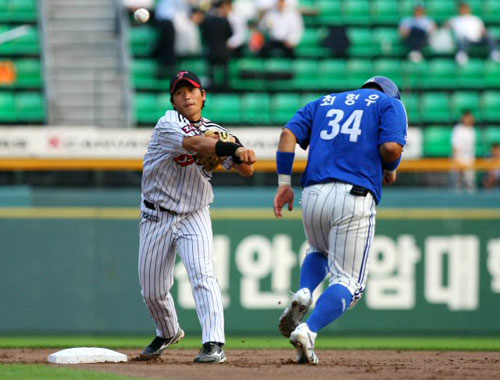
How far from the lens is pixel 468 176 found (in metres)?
10.1

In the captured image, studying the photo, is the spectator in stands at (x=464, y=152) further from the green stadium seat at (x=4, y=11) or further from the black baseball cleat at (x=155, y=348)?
the green stadium seat at (x=4, y=11)

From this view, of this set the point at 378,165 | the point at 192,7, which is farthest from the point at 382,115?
the point at 192,7

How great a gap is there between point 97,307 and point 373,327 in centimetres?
276

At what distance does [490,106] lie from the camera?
1283 centimetres

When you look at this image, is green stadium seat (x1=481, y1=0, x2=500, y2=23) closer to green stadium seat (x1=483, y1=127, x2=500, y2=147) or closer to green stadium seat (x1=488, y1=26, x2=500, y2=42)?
green stadium seat (x1=488, y1=26, x2=500, y2=42)

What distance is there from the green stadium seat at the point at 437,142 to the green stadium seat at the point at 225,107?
2.27 metres

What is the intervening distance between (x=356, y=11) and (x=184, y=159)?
8.89m

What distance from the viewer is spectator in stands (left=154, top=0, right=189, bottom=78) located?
498 inches

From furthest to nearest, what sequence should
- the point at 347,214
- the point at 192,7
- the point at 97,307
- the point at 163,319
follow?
the point at 192,7 < the point at 97,307 < the point at 163,319 < the point at 347,214

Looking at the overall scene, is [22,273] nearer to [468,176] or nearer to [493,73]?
[468,176]

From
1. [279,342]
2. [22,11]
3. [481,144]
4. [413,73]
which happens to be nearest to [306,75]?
[413,73]

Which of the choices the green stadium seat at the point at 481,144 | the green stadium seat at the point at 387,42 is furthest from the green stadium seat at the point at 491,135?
the green stadium seat at the point at 387,42

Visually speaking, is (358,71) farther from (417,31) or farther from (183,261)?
(183,261)

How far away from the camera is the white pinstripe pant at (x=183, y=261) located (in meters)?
5.80
